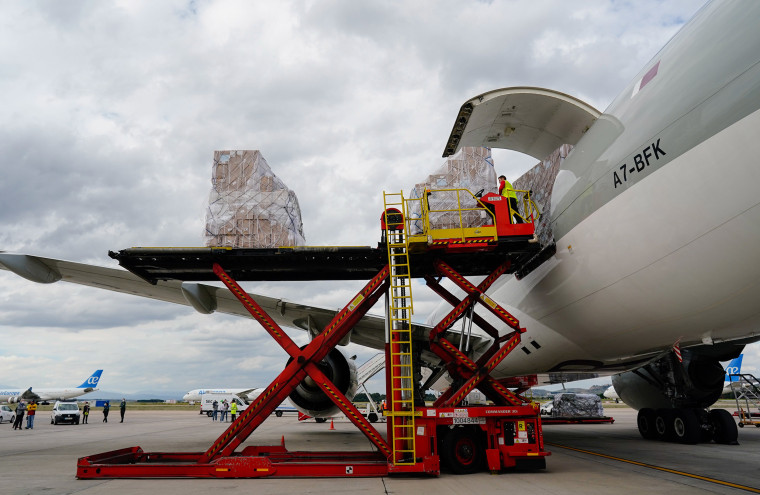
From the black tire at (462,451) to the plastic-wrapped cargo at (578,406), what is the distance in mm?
20270

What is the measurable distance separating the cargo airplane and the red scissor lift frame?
1.40 m

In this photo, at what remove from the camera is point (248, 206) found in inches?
382

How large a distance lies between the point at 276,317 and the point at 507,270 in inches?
230

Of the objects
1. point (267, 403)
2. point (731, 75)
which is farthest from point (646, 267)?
point (267, 403)

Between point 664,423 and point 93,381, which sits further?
point 93,381

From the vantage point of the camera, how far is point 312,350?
906cm

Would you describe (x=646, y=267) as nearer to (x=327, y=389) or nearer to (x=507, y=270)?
(x=507, y=270)

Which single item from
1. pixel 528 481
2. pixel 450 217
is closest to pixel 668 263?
pixel 528 481

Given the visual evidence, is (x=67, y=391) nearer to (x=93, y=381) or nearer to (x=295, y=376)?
(x=93, y=381)

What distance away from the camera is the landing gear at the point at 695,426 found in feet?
39.1

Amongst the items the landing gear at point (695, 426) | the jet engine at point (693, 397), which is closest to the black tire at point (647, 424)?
the jet engine at point (693, 397)

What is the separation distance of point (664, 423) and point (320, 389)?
28.0 ft

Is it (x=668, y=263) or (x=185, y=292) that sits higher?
(x=185, y=292)

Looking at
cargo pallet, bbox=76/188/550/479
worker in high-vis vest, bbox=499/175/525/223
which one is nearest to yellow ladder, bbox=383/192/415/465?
cargo pallet, bbox=76/188/550/479
